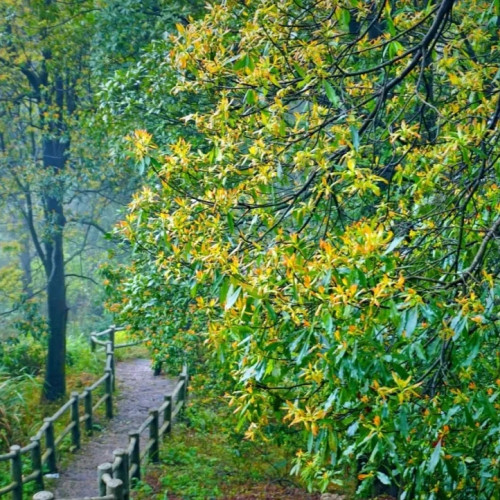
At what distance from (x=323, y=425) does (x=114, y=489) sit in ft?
16.1

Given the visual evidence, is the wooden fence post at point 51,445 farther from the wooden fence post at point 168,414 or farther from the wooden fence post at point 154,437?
the wooden fence post at point 168,414

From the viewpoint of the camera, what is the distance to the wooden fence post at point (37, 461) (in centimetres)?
962

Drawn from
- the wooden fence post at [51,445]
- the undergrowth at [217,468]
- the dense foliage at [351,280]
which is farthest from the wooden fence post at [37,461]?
the dense foliage at [351,280]

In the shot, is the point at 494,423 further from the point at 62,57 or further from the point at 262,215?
the point at 62,57

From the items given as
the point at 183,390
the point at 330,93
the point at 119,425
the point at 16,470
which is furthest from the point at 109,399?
the point at 330,93

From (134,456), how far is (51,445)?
4.56 feet

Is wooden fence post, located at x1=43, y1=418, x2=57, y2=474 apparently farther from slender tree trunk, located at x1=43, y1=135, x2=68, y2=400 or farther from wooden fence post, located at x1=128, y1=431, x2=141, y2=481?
slender tree trunk, located at x1=43, y1=135, x2=68, y2=400

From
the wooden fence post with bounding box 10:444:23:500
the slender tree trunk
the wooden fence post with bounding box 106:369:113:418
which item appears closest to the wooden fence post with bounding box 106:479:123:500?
the wooden fence post with bounding box 10:444:23:500

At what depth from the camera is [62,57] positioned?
1427cm

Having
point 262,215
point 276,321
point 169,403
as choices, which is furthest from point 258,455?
point 276,321

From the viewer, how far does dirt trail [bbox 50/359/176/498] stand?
1042cm

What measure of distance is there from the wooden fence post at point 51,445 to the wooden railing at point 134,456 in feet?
3.56

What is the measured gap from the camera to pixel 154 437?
11438 mm

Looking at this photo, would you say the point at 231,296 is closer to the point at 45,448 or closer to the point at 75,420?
the point at 45,448
